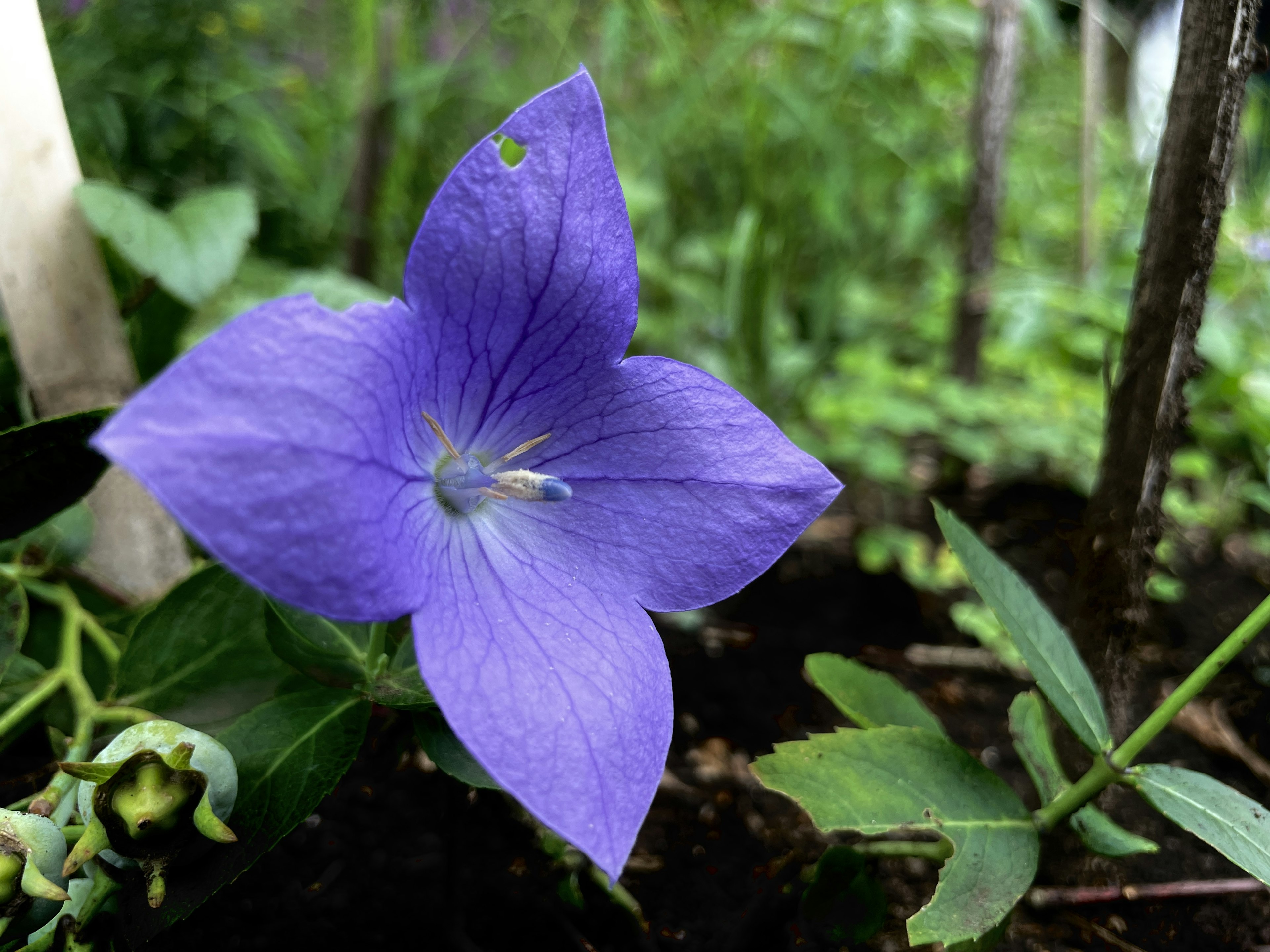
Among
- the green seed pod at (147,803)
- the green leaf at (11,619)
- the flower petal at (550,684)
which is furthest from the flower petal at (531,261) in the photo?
the green leaf at (11,619)

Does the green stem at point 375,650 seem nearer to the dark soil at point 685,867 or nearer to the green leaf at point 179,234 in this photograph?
the dark soil at point 685,867

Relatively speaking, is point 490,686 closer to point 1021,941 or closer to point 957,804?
point 957,804

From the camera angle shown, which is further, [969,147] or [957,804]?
[969,147]

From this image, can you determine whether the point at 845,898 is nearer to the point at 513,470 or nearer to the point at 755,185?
the point at 513,470

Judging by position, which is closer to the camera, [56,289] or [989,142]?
[56,289]

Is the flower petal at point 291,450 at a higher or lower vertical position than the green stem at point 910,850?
higher

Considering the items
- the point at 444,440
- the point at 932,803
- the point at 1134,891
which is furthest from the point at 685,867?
the point at 444,440

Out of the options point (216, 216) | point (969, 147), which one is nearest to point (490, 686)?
point (216, 216)
